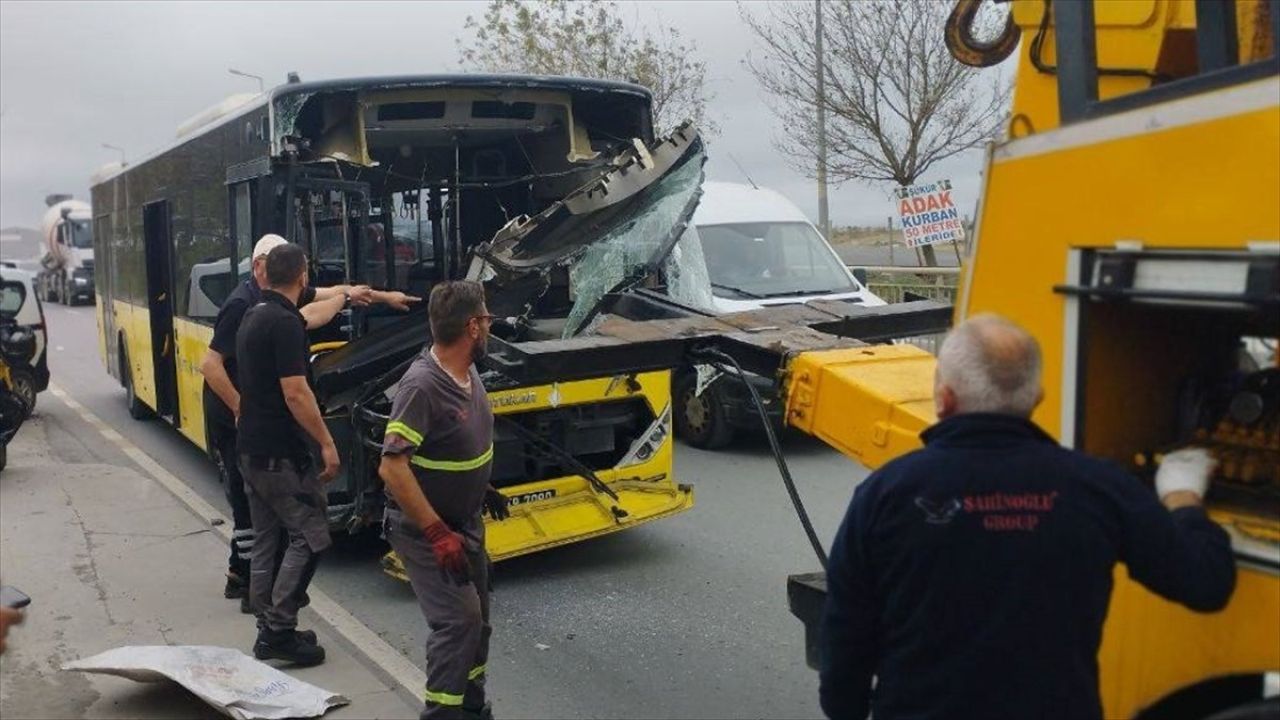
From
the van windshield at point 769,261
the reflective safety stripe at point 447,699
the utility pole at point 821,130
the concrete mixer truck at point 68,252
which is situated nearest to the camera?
the reflective safety stripe at point 447,699

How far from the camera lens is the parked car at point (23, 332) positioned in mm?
12094

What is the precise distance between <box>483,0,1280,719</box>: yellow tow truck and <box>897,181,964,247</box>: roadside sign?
432 inches

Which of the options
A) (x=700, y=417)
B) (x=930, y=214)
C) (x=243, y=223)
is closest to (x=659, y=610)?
(x=243, y=223)

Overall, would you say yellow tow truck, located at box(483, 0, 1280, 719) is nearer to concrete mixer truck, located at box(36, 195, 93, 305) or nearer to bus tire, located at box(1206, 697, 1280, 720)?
bus tire, located at box(1206, 697, 1280, 720)

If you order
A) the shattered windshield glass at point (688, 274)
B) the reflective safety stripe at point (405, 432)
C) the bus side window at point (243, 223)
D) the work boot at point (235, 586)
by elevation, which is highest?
the bus side window at point (243, 223)

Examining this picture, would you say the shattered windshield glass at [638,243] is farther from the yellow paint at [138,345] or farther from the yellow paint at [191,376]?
the yellow paint at [138,345]

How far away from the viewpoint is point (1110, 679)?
2.89 m

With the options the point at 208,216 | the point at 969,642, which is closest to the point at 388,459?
the point at 969,642

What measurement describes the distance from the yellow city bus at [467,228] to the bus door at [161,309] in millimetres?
1382

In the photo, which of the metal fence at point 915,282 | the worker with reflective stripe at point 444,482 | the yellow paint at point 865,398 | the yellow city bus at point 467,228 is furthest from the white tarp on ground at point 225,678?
the metal fence at point 915,282

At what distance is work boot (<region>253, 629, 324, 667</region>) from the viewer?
5660 millimetres

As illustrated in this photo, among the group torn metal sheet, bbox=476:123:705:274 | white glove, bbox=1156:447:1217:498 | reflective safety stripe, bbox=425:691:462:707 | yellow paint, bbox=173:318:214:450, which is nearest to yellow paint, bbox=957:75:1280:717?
white glove, bbox=1156:447:1217:498

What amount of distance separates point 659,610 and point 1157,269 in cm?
433

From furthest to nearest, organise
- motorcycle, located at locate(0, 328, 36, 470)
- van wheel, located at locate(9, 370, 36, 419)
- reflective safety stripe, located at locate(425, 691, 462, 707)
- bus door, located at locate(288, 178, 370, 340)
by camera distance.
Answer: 1. van wheel, located at locate(9, 370, 36, 419)
2. motorcycle, located at locate(0, 328, 36, 470)
3. bus door, located at locate(288, 178, 370, 340)
4. reflective safety stripe, located at locate(425, 691, 462, 707)
